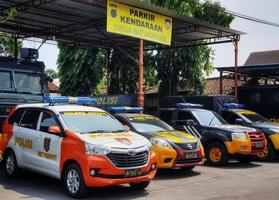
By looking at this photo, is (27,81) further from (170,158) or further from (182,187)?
(182,187)

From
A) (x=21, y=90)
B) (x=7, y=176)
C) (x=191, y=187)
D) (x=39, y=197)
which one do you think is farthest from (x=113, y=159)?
(x=21, y=90)

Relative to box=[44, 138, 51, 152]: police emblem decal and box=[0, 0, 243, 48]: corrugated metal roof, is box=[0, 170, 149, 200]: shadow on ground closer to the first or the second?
box=[44, 138, 51, 152]: police emblem decal

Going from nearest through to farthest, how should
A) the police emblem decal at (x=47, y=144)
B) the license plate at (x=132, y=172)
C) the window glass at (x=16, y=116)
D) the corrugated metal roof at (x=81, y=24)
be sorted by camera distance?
the license plate at (x=132, y=172) → the police emblem decal at (x=47, y=144) → the window glass at (x=16, y=116) → the corrugated metal roof at (x=81, y=24)

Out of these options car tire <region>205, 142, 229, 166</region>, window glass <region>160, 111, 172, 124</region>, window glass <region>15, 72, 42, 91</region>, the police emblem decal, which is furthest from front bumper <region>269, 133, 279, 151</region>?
the police emblem decal

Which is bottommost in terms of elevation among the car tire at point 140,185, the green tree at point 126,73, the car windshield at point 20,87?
the car tire at point 140,185

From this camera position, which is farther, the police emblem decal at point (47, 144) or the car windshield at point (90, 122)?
the police emblem decal at point (47, 144)

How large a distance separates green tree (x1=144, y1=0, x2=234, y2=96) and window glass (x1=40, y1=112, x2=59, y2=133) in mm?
19883

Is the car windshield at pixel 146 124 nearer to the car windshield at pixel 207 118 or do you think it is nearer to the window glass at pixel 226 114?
the car windshield at pixel 207 118

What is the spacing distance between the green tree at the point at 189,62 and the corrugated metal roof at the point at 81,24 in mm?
3794

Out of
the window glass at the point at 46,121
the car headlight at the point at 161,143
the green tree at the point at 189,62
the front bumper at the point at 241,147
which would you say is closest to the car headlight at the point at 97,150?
the window glass at the point at 46,121

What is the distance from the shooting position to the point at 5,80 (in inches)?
513

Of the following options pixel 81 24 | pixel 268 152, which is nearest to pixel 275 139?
pixel 268 152

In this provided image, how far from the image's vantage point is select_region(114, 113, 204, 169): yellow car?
11.1m

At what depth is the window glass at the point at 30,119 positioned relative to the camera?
1003 centimetres
